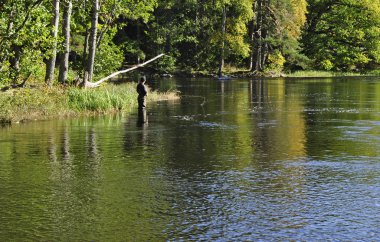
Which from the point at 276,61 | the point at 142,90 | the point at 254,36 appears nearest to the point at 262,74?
the point at 276,61

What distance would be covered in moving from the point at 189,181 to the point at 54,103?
1500 centimetres

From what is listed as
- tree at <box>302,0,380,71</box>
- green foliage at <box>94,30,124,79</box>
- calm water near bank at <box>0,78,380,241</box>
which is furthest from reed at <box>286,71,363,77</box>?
calm water near bank at <box>0,78,380,241</box>

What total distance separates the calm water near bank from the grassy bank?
4.48 feet

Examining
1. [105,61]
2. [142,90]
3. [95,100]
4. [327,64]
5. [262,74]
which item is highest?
[327,64]

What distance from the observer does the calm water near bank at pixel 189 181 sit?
31.2ft

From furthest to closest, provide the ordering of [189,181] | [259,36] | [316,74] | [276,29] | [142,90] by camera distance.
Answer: [316,74], [259,36], [276,29], [142,90], [189,181]

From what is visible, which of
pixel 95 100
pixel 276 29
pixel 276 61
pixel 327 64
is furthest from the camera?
pixel 327 64

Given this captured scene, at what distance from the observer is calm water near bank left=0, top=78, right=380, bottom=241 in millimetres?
9508

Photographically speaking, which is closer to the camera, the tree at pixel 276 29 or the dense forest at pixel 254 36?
the dense forest at pixel 254 36

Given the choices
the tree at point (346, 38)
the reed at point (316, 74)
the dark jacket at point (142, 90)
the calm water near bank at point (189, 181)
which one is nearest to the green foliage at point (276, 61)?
the reed at point (316, 74)

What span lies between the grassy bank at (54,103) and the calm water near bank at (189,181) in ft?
4.48

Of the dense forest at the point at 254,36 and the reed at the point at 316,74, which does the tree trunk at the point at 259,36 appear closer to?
the dense forest at the point at 254,36

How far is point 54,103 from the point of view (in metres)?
26.7

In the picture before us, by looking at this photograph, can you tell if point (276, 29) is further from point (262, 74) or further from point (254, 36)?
point (262, 74)
